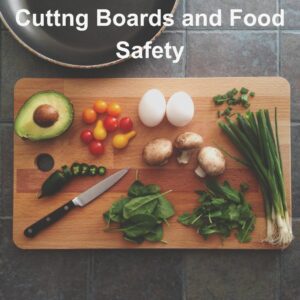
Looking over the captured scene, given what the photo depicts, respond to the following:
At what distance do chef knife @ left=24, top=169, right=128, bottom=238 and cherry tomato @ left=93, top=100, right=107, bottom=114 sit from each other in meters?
0.16

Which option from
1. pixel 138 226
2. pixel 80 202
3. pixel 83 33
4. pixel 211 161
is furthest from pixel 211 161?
pixel 83 33

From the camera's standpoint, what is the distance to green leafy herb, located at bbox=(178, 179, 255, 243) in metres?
1.07

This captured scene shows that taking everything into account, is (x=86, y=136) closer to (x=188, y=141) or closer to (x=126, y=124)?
(x=126, y=124)

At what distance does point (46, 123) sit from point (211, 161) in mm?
396

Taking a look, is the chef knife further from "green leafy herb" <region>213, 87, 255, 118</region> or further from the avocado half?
"green leafy herb" <region>213, 87, 255, 118</region>

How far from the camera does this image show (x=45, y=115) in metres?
1.01

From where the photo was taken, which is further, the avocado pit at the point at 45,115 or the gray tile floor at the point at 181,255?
the gray tile floor at the point at 181,255

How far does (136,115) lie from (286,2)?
0.49 m

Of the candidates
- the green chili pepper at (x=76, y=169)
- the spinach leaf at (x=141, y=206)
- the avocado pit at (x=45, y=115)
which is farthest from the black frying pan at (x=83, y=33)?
the spinach leaf at (x=141, y=206)

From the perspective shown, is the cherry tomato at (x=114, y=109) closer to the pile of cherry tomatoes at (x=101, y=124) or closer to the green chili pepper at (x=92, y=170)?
the pile of cherry tomatoes at (x=101, y=124)

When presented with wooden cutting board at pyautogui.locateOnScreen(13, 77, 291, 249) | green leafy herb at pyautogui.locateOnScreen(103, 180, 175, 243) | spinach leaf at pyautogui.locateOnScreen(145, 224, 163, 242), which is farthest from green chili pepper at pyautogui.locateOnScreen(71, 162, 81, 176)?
spinach leaf at pyautogui.locateOnScreen(145, 224, 163, 242)

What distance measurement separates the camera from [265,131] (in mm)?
1068

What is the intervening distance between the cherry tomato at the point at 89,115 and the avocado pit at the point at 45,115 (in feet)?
0.29

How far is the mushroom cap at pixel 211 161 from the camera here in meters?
1.05
